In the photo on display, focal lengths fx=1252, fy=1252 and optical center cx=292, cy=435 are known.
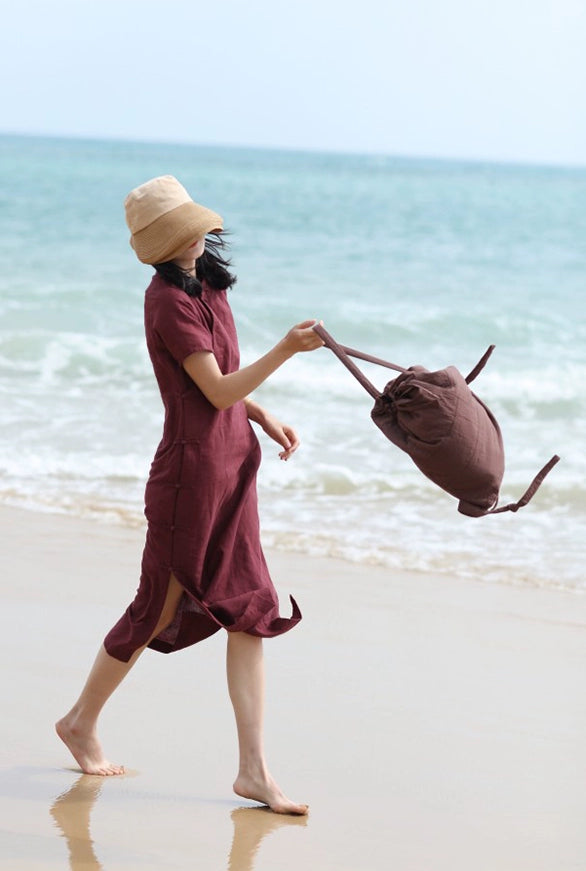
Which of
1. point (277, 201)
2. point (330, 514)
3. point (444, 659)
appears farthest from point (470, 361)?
point (277, 201)

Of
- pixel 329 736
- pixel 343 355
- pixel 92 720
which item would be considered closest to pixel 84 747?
pixel 92 720

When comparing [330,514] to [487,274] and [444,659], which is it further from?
[487,274]

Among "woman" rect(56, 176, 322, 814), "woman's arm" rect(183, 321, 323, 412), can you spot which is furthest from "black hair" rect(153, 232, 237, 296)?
"woman's arm" rect(183, 321, 323, 412)

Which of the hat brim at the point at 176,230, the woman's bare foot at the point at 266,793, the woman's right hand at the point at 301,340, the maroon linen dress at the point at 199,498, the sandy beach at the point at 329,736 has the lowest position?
the sandy beach at the point at 329,736

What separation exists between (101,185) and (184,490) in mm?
40702

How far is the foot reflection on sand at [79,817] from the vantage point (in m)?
2.56

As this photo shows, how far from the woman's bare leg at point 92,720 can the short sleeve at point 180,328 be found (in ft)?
2.49

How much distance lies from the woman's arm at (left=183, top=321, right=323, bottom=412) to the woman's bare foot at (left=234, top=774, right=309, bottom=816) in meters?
0.85

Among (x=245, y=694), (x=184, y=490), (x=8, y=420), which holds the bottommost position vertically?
(x=8, y=420)

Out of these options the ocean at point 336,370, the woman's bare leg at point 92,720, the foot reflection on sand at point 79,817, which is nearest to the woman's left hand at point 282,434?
the woman's bare leg at point 92,720

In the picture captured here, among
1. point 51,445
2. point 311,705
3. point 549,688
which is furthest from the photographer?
point 51,445

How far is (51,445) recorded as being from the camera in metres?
7.30

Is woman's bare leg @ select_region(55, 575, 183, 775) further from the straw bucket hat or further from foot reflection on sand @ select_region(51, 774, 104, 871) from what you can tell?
the straw bucket hat

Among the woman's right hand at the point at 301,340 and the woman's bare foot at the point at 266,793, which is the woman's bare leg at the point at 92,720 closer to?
the woman's bare foot at the point at 266,793
